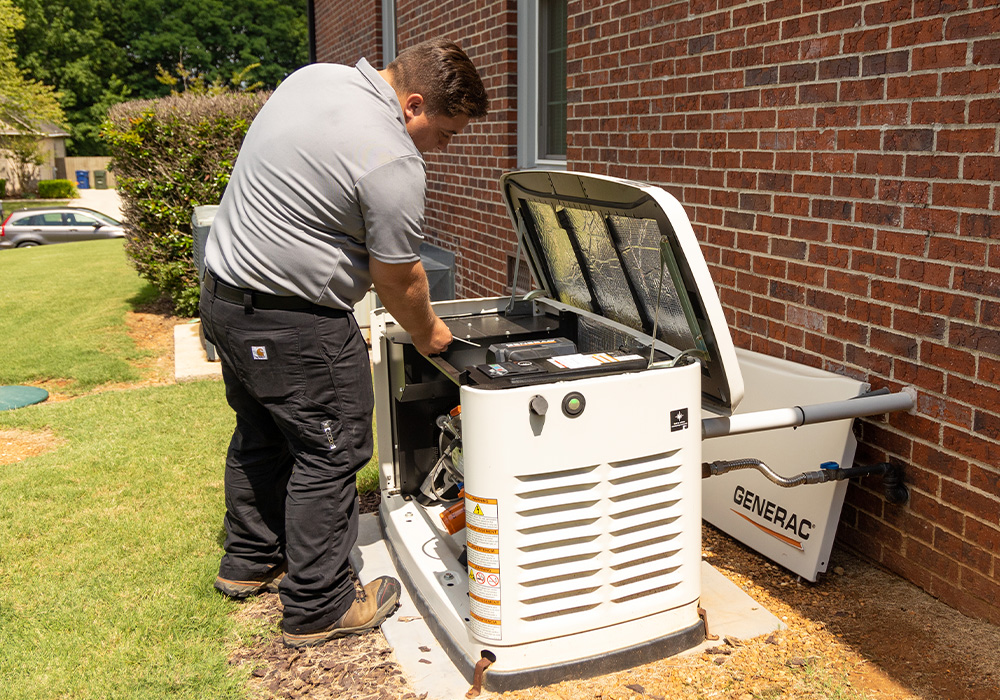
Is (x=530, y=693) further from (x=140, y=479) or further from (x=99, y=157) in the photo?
(x=99, y=157)

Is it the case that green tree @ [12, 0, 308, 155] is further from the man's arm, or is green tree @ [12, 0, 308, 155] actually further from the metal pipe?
the metal pipe

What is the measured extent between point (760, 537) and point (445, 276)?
14.1ft

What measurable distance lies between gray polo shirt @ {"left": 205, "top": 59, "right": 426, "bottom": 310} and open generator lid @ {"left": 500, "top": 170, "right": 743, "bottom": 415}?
65 centimetres

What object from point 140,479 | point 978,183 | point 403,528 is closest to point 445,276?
point 140,479

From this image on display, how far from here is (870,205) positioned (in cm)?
330

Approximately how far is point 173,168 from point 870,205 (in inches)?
308

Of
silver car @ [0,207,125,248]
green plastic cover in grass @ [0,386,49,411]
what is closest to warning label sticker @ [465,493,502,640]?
green plastic cover in grass @ [0,386,49,411]

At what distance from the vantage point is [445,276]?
7.43 metres

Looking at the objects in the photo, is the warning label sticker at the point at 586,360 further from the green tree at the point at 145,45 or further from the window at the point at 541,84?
the green tree at the point at 145,45

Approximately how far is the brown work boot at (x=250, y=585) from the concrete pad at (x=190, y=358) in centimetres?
310

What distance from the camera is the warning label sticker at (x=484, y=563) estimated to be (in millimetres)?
2635

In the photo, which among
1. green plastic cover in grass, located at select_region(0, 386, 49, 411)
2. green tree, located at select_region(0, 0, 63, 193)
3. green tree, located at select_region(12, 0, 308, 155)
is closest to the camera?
green plastic cover in grass, located at select_region(0, 386, 49, 411)

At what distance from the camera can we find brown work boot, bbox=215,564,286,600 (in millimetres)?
3424

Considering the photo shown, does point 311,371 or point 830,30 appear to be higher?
point 830,30
